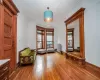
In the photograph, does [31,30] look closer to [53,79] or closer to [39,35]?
[39,35]

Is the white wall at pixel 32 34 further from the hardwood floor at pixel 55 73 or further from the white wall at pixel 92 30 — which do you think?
the white wall at pixel 92 30

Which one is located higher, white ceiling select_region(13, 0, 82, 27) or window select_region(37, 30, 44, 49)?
white ceiling select_region(13, 0, 82, 27)

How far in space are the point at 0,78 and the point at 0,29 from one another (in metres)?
1.27

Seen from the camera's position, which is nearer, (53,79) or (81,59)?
(53,79)

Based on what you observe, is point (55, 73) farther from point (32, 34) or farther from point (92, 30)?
point (32, 34)

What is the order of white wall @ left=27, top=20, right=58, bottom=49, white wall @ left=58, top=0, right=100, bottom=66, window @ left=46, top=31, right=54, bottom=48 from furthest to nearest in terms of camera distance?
window @ left=46, top=31, right=54, bottom=48 < white wall @ left=27, top=20, right=58, bottom=49 < white wall @ left=58, top=0, right=100, bottom=66

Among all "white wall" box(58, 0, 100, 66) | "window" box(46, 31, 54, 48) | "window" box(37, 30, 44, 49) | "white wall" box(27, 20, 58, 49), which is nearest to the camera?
"white wall" box(58, 0, 100, 66)

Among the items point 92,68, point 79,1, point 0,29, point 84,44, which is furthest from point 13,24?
point 92,68

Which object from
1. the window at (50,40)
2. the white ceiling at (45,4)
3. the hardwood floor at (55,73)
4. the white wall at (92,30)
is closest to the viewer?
the hardwood floor at (55,73)

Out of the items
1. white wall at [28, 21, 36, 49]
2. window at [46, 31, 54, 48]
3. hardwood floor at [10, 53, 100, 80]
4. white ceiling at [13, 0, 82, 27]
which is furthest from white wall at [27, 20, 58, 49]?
hardwood floor at [10, 53, 100, 80]

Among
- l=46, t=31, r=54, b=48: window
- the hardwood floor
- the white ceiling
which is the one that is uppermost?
the white ceiling

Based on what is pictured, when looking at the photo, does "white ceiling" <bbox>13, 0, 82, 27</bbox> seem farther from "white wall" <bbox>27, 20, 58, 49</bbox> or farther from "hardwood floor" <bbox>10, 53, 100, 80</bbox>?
"hardwood floor" <bbox>10, 53, 100, 80</bbox>

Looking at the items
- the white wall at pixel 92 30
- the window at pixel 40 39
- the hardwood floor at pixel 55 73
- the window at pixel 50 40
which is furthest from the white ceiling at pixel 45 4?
the window at pixel 50 40

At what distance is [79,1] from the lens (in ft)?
10.4
